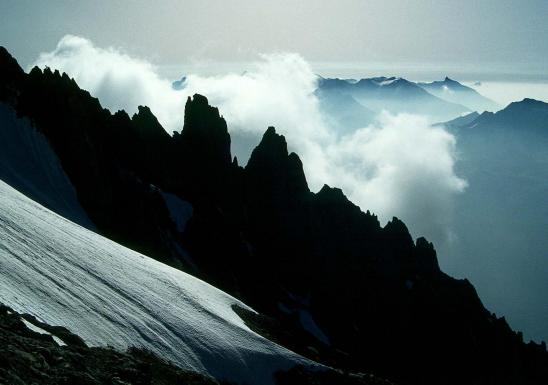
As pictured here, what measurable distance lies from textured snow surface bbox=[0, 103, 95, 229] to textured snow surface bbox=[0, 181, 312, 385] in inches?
694

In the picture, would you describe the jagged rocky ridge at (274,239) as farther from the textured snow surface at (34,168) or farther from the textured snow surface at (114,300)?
the textured snow surface at (114,300)

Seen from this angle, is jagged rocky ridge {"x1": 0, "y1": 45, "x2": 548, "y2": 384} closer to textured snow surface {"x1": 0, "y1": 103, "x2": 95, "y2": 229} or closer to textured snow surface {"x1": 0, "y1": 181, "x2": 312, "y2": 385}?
textured snow surface {"x1": 0, "y1": 103, "x2": 95, "y2": 229}

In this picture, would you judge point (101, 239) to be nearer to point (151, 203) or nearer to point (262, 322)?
point (262, 322)

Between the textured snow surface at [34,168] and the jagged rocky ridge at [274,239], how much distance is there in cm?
155

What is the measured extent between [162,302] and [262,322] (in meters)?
13.5

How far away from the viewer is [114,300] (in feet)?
107

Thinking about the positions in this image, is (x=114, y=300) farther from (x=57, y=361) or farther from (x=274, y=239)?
(x=274, y=239)

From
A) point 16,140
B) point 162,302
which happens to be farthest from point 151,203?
point 162,302

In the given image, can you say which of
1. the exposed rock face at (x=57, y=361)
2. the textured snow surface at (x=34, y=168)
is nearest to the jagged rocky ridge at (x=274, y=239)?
the textured snow surface at (x=34, y=168)

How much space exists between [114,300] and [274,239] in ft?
241

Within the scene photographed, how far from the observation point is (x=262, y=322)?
48281mm

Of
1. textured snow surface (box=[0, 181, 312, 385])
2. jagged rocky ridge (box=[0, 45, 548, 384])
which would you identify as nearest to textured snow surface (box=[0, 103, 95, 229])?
jagged rocky ridge (box=[0, 45, 548, 384])

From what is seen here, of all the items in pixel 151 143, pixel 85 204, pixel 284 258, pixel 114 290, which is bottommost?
pixel 114 290

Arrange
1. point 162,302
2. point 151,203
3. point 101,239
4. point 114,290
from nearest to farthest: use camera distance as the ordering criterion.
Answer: point 114,290, point 162,302, point 101,239, point 151,203
